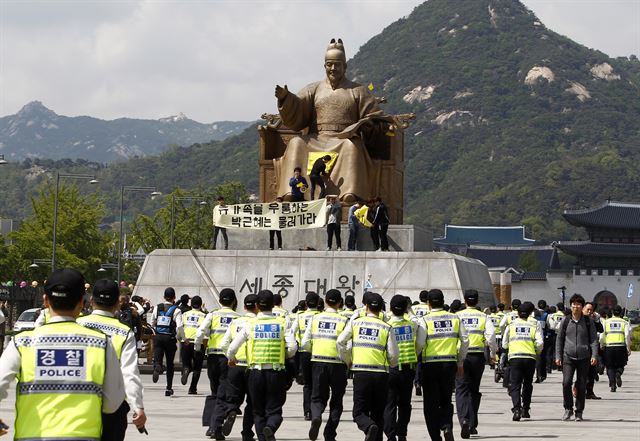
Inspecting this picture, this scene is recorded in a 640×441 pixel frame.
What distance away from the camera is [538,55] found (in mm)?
173750

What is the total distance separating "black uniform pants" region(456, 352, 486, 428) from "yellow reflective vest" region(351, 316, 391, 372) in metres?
2.37

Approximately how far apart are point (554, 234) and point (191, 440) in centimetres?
12121

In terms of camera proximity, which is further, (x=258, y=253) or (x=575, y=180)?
(x=575, y=180)

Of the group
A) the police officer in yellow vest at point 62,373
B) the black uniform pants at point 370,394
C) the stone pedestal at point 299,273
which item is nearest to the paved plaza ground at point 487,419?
the black uniform pants at point 370,394

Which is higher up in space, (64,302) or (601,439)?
(64,302)

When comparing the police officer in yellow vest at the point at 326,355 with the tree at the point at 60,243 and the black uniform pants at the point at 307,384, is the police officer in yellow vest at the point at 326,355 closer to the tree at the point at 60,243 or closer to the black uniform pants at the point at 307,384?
the black uniform pants at the point at 307,384

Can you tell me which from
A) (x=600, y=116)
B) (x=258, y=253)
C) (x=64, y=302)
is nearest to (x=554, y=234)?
(x=600, y=116)

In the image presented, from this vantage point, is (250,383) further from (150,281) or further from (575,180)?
(575,180)

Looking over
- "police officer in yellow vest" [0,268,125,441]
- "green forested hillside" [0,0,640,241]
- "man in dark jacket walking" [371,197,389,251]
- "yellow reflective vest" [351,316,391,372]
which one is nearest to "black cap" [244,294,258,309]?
"yellow reflective vest" [351,316,391,372]

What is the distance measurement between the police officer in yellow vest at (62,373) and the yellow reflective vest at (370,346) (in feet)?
18.1

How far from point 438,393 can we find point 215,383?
109 inches

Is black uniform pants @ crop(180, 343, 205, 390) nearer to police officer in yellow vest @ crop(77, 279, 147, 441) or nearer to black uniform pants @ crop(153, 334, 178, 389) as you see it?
black uniform pants @ crop(153, 334, 178, 389)

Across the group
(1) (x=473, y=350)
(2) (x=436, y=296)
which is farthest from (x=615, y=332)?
(2) (x=436, y=296)

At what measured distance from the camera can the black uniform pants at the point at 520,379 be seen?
16.0 meters
